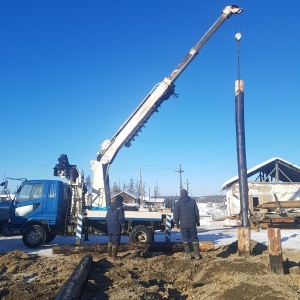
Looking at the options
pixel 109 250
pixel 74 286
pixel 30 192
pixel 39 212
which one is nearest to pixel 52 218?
pixel 39 212

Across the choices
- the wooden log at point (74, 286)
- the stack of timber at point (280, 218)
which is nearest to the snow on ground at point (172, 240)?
the stack of timber at point (280, 218)

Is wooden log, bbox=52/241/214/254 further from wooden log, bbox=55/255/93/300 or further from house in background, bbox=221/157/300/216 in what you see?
house in background, bbox=221/157/300/216

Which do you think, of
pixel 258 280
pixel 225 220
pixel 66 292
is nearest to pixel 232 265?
pixel 258 280

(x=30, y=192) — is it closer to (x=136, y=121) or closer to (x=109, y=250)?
(x=109, y=250)

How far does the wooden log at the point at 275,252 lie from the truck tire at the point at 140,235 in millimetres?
5790

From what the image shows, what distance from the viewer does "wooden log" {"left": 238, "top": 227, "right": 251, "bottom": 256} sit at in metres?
8.53

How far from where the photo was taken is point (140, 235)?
11.7m

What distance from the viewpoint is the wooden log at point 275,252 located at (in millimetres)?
6430

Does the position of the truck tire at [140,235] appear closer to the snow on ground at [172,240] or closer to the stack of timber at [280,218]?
the snow on ground at [172,240]

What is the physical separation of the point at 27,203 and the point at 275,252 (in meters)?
9.20

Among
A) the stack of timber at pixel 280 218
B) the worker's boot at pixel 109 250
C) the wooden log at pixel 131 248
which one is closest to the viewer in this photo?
the worker's boot at pixel 109 250

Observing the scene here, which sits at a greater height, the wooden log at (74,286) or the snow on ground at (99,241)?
the wooden log at (74,286)

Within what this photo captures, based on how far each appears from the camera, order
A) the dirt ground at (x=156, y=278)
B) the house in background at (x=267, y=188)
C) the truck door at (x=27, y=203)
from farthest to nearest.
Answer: the house in background at (x=267, y=188) → the truck door at (x=27, y=203) → the dirt ground at (x=156, y=278)

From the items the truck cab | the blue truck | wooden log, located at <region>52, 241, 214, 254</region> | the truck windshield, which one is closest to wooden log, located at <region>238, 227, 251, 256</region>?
wooden log, located at <region>52, 241, 214, 254</region>
